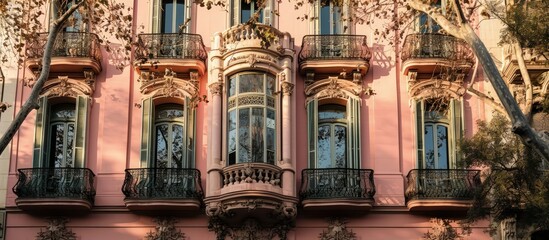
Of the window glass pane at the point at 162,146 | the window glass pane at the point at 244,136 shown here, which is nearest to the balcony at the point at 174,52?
the window glass pane at the point at 162,146

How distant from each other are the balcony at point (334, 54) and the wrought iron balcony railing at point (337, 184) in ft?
8.37

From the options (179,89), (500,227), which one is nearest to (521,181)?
(500,227)

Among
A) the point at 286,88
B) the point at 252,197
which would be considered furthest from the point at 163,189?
the point at 286,88

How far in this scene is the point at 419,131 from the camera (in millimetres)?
23859

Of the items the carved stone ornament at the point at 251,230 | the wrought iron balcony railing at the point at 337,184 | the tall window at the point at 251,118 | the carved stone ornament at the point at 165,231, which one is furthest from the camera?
the tall window at the point at 251,118

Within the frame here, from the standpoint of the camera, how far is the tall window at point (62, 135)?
23.9m

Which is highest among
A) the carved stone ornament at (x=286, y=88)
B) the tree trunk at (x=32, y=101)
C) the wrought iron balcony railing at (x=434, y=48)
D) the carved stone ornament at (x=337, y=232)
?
the wrought iron balcony railing at (x=434, y=48)

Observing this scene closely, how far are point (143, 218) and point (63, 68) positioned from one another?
13.8 feet

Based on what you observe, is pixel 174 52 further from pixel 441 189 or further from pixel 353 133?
Answer: pixel 441 189

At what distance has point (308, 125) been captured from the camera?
2388 centimetres

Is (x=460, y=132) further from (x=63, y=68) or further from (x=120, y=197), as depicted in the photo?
(x=63, y=68)

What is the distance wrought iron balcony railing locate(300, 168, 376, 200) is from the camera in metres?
22.8

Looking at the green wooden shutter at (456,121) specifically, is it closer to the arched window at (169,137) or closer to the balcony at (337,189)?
the balcony at (337,189)

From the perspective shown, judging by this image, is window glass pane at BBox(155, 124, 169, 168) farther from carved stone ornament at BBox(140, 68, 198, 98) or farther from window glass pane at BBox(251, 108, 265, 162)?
window glass pane at BBox(251, 108, 265, 162)
